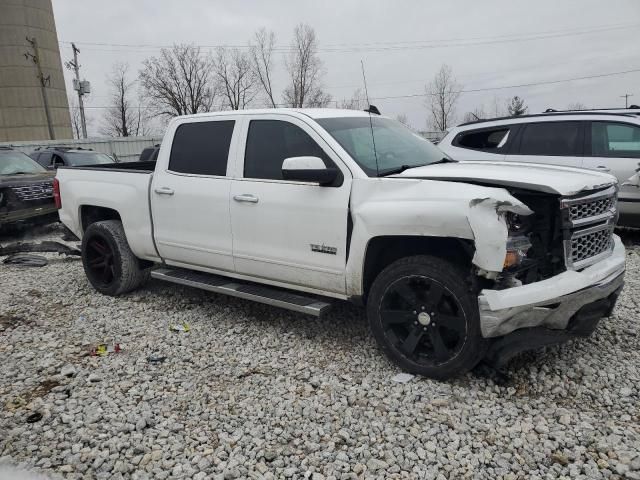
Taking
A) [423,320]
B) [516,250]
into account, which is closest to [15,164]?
[423,320]

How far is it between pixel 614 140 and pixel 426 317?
17.0ft

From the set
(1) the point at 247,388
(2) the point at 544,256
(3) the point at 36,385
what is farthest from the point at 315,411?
(3) the point at 36,385

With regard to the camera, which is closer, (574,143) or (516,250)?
(516,250)

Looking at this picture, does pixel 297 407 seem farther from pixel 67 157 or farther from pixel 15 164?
pixel 67 157

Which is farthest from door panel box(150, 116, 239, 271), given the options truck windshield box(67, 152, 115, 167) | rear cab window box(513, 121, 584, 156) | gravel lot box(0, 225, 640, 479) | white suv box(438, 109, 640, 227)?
truck windshield box(67, 152, 115, 167)

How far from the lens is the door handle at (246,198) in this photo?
167 inches

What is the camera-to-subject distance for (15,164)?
10.3 meters

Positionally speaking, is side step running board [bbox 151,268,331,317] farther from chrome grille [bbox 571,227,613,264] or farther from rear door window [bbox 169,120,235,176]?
chrome grille [bbox 571,227,613,264]

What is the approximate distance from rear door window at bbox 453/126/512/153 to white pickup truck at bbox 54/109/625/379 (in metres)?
3.30

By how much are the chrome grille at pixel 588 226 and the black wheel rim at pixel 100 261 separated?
4.56m

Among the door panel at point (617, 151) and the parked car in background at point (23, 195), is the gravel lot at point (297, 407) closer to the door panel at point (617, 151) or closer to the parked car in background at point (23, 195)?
the door panel at point (617, 151)

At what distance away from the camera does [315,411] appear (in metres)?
3.26

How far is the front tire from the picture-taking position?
3279 mm

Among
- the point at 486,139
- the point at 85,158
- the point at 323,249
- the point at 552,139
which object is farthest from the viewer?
the point at 85,158
